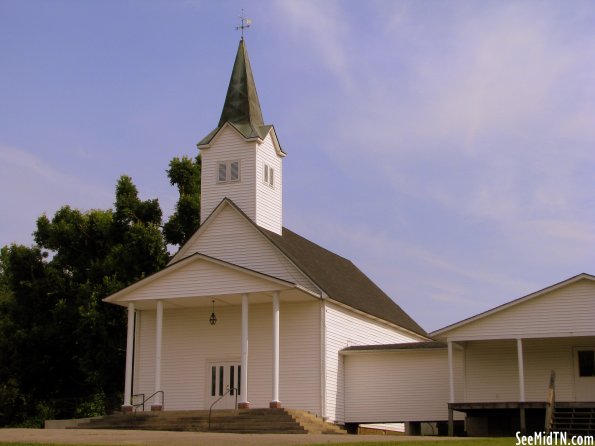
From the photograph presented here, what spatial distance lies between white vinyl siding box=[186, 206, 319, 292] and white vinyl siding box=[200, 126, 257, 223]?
A: 74 cm

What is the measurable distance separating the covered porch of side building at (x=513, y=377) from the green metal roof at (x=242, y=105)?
1223cm

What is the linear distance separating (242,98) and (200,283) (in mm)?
10268

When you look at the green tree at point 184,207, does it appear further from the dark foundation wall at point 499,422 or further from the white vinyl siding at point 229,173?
the dark foundation wall at point 499,422

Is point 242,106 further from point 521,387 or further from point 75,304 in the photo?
point 521,387

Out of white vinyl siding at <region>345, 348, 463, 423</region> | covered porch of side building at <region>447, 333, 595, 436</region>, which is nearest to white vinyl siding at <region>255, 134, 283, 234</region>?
white vinyl siding at <region>345, 348, 463, 423</region>

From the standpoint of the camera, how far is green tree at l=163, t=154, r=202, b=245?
49031 mm

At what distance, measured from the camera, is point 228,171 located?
124 feet

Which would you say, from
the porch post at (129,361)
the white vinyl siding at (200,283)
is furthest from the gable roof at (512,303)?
the porch post at (129,361)

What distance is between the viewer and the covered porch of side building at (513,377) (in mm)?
31609

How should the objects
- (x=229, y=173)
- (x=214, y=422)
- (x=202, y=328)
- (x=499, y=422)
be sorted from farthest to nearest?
(x=229, y=173)
(x=202, y=328)
(x=499, y=422)
(x=214, y=422)

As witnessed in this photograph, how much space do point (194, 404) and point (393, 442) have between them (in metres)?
13.6

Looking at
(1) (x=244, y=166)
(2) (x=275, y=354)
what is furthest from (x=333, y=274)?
(2) (x=275, y=354)

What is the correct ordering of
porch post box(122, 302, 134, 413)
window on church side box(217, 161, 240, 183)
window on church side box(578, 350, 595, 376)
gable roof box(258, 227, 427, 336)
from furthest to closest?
window on church side box(217, 161, 240, 183), gable roof box(258, 227, 427, 336), porch post box(122, 302, 134, 413), window on church side box(578, 350, 595, 376)

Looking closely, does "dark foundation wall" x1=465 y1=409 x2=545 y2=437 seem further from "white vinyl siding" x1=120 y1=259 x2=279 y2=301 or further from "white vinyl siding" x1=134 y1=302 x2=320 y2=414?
"white vinyl siding" x1=120 y1=259 x2=279 y2=301
